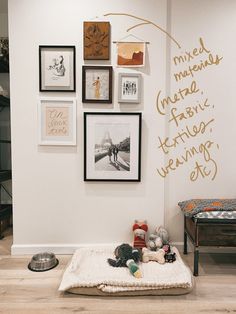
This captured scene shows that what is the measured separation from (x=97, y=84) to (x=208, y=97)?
3.19ft

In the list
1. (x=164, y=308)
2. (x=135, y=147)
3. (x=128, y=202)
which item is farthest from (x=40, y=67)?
(x=164, y=308)

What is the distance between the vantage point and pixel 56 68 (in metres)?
2.02

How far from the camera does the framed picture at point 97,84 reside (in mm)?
2020

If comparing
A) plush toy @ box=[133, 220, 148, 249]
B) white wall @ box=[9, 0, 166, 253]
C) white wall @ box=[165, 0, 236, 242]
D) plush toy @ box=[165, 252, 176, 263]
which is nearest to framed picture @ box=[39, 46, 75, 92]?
white wall @ box=[9, 0, 166, 253]

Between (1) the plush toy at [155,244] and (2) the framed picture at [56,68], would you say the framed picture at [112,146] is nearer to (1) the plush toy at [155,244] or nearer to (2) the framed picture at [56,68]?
(2) the framed picture at [56,68]

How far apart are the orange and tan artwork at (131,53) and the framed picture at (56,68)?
399 millimetres

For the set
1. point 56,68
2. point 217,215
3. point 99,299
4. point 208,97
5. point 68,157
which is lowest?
point 99,299

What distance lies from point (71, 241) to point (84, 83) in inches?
54.7

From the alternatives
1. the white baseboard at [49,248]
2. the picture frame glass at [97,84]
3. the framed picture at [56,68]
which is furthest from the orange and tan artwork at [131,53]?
the white baseboard at [49,248]

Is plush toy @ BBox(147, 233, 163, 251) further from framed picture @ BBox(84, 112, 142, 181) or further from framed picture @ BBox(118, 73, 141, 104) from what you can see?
framed picture @ BBox(118, 73, 141, 104)

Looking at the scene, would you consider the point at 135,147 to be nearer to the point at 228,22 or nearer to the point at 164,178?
the point at 164,178

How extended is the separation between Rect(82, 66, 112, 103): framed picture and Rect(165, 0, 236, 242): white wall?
549 millimetres

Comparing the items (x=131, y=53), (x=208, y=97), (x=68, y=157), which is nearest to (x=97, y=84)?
(x=131, y=53)

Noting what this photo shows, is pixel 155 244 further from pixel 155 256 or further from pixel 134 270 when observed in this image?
pixel 134 270
